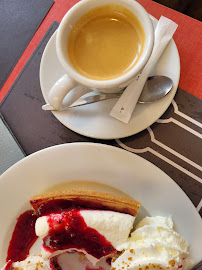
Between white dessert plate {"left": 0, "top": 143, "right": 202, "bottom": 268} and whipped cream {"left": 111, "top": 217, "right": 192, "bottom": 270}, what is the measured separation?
40 mm

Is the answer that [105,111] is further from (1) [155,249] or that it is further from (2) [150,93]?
(1) [155,249]

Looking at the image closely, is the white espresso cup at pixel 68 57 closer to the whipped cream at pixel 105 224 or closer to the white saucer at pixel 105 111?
the white saucer at pixel 105 111

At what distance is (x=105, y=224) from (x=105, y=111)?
343mm

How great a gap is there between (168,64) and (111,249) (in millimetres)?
595

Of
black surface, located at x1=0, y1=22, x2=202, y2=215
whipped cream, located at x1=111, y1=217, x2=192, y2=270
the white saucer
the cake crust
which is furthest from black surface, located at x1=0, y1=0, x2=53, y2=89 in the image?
whipped cream, located at x1=111, y1=217, x2=192, y2=270

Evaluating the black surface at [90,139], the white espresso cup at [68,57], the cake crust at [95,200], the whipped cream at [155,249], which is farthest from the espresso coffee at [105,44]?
the whipped cream at [155,249]

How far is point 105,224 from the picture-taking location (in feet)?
3.33

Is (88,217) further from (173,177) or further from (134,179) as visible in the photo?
(173,177)

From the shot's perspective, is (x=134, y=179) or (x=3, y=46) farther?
(x=3, y=46)

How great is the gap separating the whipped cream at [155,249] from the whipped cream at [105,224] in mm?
30

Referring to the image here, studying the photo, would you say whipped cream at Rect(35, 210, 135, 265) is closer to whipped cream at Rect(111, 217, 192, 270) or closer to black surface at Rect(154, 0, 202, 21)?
whipped cream at Rect(111, 217, 192, 270)

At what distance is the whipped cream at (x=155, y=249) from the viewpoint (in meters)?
0.98

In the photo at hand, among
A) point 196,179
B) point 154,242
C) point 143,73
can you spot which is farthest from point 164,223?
point 143,73

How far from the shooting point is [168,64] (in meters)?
1.04
